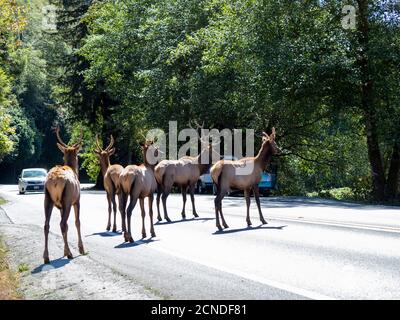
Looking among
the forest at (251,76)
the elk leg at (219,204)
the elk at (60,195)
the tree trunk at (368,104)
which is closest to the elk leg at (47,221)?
the elk at (60,195)

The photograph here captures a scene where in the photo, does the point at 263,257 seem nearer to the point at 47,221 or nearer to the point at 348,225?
the point at 47,221

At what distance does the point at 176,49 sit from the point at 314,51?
1303 cm

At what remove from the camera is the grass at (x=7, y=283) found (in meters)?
6.82

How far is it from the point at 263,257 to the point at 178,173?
7268 mm

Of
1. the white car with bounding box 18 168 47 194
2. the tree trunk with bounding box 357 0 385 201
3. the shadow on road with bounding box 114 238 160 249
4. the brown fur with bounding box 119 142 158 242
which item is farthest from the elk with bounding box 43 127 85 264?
the white car with bounding box 18 168 47 194

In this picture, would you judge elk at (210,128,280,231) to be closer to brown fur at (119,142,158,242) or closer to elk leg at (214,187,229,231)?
elk leg at (214,187,229,231)

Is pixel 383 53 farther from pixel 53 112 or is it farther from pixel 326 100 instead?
pixel 53 112

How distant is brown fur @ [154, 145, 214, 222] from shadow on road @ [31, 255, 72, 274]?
6141mm

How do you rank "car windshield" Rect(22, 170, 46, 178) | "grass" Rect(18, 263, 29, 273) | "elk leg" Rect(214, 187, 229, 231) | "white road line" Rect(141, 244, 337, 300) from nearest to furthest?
"white road line" Rect(141, 244, 337, 300) < "grass" Rect(18, 263, 29, 273) < "elk leg" Rect(214, 187, 229, 231) < "car windshield" Rect(22, 170, 46, 178)

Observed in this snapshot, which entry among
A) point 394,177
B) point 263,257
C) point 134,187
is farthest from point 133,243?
point 394,177

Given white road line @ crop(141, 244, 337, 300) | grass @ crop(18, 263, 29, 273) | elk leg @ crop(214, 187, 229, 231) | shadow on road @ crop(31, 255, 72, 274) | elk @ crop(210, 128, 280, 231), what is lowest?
grass @ crop(18, 263, 29, 273)

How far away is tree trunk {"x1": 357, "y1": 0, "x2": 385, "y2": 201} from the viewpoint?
24.2 m

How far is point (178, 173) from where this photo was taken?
16.1m

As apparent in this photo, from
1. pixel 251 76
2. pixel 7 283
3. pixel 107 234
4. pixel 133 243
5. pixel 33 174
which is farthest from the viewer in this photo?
pixel 33 174
